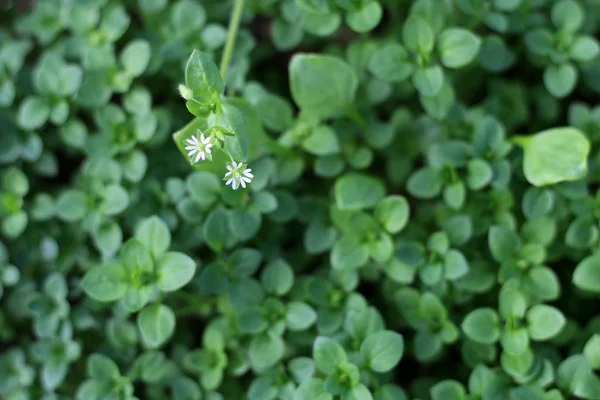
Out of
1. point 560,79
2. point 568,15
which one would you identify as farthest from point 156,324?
point 568,15

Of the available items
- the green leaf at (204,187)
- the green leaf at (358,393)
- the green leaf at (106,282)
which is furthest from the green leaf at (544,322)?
the green leaf at (106,282)

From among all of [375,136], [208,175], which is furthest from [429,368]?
[208,175]

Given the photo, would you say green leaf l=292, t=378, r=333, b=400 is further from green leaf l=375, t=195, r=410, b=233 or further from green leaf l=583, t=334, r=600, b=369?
green leaf l=583, t=334, r=600, b=369

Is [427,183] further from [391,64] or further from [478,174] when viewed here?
[391,64]

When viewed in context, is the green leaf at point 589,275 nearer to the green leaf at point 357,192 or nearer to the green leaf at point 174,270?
the green leaf at point 357,192

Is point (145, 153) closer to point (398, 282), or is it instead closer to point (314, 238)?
point (314, 238)

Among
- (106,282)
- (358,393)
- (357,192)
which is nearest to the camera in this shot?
(358,393)
